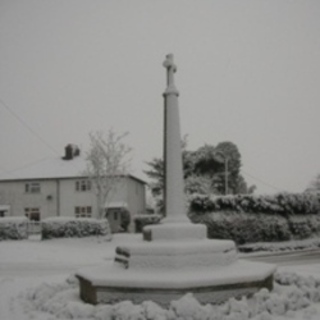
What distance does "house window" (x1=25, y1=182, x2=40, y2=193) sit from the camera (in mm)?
42594

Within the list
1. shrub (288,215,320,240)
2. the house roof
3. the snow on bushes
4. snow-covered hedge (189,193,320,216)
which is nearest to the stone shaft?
the snow on bushes

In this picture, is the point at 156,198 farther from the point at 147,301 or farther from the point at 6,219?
the point at 147,301

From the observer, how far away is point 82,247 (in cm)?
2423

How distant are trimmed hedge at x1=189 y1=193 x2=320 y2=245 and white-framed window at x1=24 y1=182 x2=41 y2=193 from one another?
76.2ft

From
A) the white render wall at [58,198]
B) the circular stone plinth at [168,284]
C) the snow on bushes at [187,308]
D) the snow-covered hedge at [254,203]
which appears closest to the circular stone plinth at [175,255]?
the circular stone plinth at [168,284]

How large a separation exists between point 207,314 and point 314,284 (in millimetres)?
3235

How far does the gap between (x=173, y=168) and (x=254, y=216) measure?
14415mm

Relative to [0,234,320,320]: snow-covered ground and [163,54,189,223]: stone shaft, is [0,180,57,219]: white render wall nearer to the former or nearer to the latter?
[0,234,320,320]: snow-covered ground

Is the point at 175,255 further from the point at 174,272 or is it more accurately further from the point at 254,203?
the point at 254,203

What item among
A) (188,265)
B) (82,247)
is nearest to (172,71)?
(188,265)

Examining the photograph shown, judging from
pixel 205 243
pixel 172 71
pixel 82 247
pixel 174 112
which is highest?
pixel 172 71

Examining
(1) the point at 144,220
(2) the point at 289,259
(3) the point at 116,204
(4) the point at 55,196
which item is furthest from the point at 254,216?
(4) the point at 55,196

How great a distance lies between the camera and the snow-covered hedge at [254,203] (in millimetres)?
22734

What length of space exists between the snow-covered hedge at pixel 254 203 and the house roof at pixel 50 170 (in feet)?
65.2
